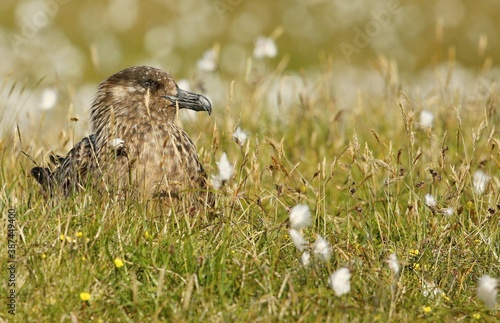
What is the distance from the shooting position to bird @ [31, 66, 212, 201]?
4316 mm

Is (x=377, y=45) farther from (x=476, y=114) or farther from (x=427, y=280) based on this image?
(x=427, y=280)

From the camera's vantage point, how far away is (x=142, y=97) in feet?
16.4

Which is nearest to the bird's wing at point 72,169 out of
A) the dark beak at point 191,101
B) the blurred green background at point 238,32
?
the dark beak at point 191,101

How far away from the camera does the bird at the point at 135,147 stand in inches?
170

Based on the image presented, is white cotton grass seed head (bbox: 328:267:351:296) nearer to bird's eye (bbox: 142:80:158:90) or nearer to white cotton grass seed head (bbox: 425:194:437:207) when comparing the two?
white cotton grass seed head (bbox: 425:194:437:207)

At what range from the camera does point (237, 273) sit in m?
3.49

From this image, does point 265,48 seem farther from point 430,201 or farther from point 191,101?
point 430,201

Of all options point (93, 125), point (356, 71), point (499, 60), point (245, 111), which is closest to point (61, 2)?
point (356, 71)

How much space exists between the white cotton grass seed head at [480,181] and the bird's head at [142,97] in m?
1.51
